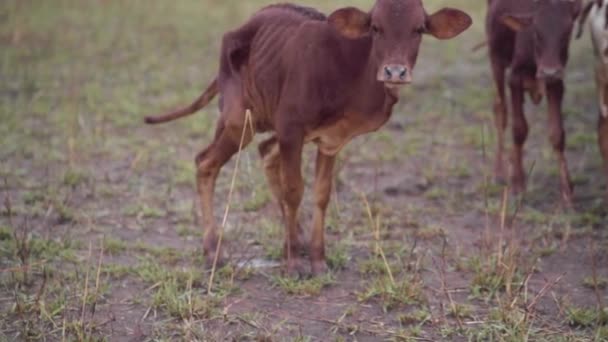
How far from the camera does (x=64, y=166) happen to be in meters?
7.43

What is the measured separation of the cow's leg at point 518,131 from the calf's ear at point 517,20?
49 centimetres

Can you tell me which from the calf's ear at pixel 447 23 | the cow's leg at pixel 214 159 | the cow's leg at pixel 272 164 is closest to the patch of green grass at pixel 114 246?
the cow's leg at pixel 214 159

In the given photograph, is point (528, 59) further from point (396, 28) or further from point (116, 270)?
point (116, 270)

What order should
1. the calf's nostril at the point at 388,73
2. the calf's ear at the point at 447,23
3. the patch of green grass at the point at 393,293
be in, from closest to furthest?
the calf's nostril at the point at 388,73
the calf's ear at the point at 447,23
the patch of green grass at the point at 393,293

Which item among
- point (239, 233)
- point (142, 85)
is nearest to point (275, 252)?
point (239, 233)

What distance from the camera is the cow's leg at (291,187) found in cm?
532

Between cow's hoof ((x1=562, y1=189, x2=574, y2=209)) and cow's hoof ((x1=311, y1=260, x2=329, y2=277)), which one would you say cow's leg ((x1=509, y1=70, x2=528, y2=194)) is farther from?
cow's hoof ((x1=311, y1=260, x2=329, y2=277))

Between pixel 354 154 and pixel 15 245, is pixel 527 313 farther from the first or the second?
pixel 354 154

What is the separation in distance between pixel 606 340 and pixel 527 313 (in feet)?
1.29

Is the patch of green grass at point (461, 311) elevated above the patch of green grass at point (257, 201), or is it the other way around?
the patch of green grass at point (257, 201)

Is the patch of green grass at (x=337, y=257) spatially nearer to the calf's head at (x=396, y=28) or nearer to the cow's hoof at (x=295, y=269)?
the cow's hoof at (x=295, y=269)

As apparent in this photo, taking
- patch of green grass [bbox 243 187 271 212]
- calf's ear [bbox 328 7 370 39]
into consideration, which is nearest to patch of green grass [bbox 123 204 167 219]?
patch of green grass [bbox 243 187 271 212]

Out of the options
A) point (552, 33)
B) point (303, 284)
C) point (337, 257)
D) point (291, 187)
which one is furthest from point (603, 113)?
point (303, 284)

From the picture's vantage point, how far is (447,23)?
512cm
